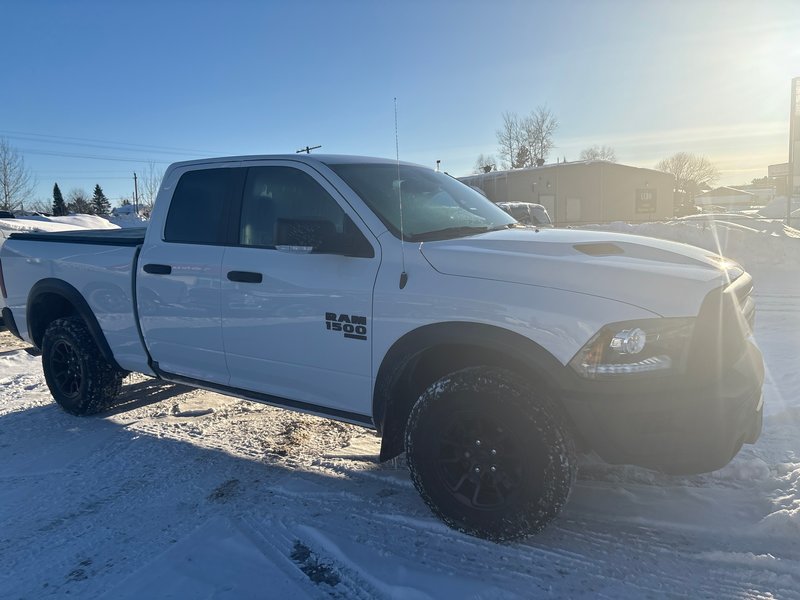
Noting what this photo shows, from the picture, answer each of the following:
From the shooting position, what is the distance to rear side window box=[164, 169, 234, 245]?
157 inches

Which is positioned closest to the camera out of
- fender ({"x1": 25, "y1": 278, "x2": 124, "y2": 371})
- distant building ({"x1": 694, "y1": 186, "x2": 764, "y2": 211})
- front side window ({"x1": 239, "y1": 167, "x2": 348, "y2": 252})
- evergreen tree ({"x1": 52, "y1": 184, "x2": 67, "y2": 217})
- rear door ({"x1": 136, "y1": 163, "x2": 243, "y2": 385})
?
front side window ({"x1": 239, "y1": 167, "x2": 348, "y2": 252})

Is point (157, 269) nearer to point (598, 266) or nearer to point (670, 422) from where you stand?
point (598, 266)

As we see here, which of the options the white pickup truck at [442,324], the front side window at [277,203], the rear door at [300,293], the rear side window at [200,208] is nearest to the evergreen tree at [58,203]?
the rear side window at [200,208]

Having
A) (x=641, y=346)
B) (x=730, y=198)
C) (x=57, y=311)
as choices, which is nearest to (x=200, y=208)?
(x=57, y=311)

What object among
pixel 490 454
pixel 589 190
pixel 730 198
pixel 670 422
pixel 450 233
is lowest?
pixel 490 454

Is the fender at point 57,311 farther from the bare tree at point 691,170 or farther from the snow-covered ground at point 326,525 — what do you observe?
the bare tree at point 691,170

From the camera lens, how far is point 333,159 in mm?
3816

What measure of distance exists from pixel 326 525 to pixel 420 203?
2.02 meters

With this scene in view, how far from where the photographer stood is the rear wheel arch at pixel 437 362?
2.69 meters

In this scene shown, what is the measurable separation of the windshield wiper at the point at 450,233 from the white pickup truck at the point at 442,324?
2 cm

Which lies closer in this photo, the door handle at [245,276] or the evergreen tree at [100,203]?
the door handle at [245,276]

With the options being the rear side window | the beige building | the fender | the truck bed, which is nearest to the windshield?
the rear side window

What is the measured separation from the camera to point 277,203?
12.5ft

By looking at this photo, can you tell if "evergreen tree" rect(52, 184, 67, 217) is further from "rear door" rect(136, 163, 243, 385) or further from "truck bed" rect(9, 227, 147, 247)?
"rear door" rect(136, 163, 243, 385)
